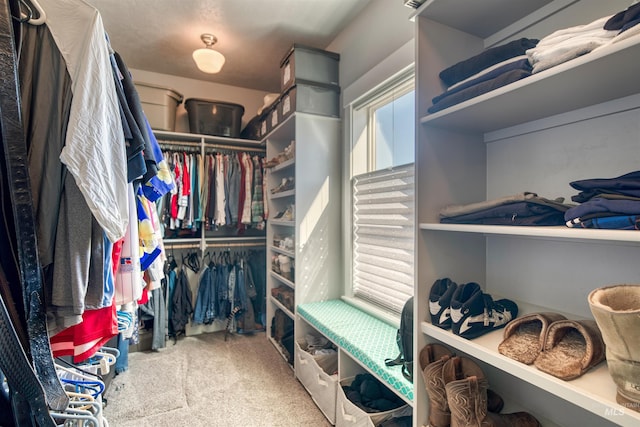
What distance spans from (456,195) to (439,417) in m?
0.77

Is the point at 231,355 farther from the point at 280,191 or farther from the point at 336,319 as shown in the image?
the point at 280,191

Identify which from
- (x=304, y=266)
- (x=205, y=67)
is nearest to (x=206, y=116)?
(x=205, y=67)

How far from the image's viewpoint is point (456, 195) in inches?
46.5

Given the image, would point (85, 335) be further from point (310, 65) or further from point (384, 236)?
point (310, 65)

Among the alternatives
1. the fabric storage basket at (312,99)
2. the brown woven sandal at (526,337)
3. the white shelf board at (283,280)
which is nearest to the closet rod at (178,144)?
the fabric storage basket at (312,99)

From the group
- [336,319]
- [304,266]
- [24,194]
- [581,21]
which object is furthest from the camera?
[304,266]

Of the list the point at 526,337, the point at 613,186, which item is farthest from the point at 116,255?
the point at 613,186

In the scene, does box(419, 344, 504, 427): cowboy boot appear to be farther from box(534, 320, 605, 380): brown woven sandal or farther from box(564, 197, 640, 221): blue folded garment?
box(564, 197, 640, 221): blue folded garment

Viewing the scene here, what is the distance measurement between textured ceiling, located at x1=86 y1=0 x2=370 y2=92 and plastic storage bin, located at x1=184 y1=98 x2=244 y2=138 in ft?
1.20

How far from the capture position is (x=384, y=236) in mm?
2035

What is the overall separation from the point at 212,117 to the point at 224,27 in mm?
934

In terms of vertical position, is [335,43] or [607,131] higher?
[335,43]

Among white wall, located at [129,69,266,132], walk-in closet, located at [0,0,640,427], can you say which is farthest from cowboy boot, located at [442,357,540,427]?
white wall, located at [129,69,266,132]

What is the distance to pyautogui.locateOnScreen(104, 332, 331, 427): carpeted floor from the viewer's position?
186cm
